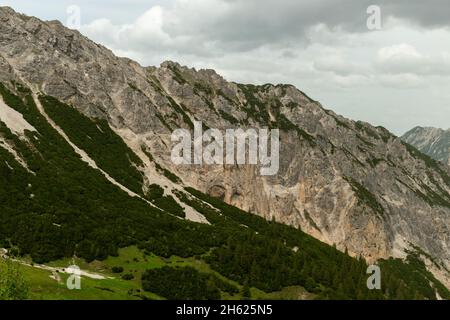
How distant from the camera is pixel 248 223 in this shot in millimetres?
182750

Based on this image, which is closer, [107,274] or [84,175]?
[107,274]

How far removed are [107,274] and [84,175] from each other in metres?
57.3

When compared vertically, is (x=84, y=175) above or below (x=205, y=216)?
above

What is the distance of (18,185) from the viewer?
408 feet

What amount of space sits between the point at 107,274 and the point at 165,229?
36878 millimetres

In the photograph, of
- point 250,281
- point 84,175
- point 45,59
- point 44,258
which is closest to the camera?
point 44,258

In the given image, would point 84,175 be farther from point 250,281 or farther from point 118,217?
point 250,281
